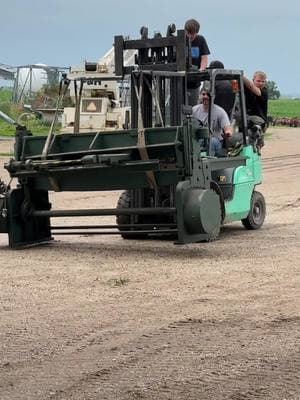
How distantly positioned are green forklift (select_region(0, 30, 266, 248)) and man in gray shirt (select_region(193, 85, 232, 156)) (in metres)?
0.14

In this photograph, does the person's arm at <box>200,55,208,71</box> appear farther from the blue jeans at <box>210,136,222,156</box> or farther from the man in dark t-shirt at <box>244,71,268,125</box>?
the blue jeans at <box>210,136,222,156</box>

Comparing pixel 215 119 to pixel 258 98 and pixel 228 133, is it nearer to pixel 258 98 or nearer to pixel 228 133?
pixel 228 133

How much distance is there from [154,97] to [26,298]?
3477mm

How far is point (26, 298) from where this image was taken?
7.35m

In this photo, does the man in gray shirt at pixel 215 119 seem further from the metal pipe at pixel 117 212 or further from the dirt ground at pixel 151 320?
the metal pipe at pixel 117 212

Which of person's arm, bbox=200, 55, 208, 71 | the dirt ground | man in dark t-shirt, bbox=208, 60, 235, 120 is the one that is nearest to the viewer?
the dirt ground

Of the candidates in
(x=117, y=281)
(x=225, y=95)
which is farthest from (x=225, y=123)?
(x=117, y=281)

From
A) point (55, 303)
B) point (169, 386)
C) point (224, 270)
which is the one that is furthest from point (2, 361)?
point (224, 270)

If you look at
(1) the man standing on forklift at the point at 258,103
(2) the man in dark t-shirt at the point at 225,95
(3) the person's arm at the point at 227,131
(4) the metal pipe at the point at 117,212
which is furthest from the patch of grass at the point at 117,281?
(1) the man standing on forklift at the point at 258,103

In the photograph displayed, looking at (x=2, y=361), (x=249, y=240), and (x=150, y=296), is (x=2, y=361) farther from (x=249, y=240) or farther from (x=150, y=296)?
(x=249, y=240)

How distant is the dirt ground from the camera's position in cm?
498

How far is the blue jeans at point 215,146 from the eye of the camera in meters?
10.9

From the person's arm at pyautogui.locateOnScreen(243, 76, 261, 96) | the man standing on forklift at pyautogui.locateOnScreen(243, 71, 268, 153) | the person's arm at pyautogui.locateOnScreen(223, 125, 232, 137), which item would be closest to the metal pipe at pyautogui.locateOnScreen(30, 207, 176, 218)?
the person's arm at pyautogui.locateOnScreen(223, 125, 232, 137)

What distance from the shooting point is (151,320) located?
256 inches
